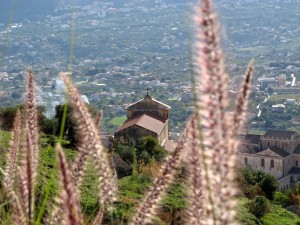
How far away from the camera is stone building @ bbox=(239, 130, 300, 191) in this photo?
4247 centimetres

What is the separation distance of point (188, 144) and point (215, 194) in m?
0.44

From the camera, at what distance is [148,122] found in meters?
30.5

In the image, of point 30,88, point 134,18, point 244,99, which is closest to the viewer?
point 244,99

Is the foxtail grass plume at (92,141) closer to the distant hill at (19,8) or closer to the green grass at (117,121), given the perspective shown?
the distant hill at (19,8)

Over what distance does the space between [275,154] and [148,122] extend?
15099 mm

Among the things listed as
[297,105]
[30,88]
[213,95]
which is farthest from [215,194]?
[297,105]

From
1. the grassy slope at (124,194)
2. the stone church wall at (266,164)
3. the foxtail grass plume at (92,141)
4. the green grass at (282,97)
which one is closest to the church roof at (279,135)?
the stone church wall at (266,164)

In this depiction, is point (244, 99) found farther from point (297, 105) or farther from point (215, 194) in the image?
point (297, 105)

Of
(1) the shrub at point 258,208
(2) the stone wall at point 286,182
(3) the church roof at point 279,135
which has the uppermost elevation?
(1) the shrub at point 258,208

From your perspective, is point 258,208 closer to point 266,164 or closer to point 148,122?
point 148,122

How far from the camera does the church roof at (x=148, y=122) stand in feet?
96.2

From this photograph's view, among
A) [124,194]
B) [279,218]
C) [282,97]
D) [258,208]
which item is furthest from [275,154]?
[124,194]

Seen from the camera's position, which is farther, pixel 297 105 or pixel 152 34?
pixel 152 34

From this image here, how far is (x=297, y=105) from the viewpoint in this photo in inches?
2496
